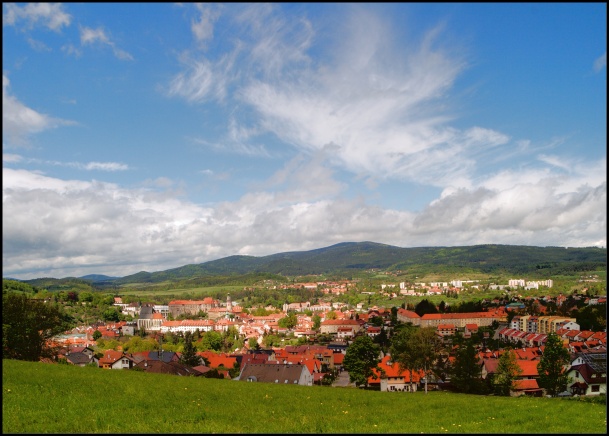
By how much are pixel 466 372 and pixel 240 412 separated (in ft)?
77.3

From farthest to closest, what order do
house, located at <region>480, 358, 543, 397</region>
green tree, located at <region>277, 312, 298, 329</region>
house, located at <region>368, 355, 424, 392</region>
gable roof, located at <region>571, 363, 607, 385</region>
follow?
green tree, located at <region>277, 312, 298, 329</region>, house, located at <region>368, 355, 424, 392</region>, house, located at <region>480, 358, 543, 397</region>, gable roof, located at <region>571, 363, 607, 385</region>

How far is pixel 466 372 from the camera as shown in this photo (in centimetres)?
2873

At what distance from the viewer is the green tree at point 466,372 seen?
93.7 feet

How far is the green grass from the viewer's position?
7.89m

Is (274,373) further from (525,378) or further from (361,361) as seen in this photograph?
(525,378)

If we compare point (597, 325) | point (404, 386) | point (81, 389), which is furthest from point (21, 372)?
point (597, 325)

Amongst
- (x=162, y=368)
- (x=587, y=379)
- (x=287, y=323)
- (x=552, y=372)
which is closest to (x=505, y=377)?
(x=552, y=372)

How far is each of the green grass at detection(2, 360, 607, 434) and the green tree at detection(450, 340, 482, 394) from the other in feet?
55.3

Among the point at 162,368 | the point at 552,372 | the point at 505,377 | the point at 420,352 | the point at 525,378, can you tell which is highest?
the point at 420,352

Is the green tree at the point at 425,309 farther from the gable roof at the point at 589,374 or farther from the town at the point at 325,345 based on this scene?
the gable roof at the point at 589,374

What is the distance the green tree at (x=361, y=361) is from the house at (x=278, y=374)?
184 inches

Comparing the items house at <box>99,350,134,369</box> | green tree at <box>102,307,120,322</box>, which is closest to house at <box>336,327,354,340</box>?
house at <box>99,350,134,369</box>

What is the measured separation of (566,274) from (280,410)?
20829cm

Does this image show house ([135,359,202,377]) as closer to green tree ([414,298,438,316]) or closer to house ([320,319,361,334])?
house ([320,319,361,334])
